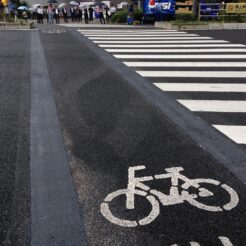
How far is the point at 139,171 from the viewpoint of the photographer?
13.4 feet

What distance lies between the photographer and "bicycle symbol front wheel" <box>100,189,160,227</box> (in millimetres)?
3199

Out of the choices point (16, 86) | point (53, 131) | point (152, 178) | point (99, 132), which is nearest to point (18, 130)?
point (53, 131)

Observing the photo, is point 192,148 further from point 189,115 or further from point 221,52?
point 221,52

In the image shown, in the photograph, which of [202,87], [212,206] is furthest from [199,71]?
[212,206]

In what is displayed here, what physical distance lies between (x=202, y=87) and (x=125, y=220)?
4991mm

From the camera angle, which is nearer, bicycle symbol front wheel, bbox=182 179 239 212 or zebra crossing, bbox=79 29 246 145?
bicycle symbol front wheel, bbox=182 179 239 212

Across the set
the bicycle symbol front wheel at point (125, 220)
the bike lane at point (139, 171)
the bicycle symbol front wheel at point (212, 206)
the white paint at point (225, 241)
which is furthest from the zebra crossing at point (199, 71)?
the white paint at point (225, 241)

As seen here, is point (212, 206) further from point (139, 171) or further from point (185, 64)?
point (185, 64)

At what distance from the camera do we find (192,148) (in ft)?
15.5

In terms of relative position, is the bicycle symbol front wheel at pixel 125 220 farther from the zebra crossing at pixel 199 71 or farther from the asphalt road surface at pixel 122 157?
the zebra crossing at pixel 199 71

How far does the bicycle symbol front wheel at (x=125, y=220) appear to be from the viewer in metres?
3.20

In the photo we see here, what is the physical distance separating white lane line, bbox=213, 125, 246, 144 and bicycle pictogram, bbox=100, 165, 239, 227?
4.28 feet

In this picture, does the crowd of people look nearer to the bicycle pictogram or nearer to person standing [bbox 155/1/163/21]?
person standing [bbox 155/1/163/21]

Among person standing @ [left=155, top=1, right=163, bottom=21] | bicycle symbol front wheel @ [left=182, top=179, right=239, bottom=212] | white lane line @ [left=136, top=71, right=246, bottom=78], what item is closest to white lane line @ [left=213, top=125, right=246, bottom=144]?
bicycle symbol front wheel @ [left=182, top=179, right=239, bottom=212]
